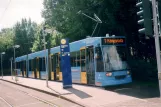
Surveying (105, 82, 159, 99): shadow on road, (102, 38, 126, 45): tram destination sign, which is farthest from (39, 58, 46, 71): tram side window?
(102, 38, 126, 45): tram destination sign

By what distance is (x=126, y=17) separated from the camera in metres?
20.9

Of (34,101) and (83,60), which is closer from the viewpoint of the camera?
(34,101)

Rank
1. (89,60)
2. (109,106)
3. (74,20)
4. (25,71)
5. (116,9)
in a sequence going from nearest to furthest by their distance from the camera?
1. (109,106)
2. (89,60)
3. (116,9)
4. (74,20)
5. (25,71)

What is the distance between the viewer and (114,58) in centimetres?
1587

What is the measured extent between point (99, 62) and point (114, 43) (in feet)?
5.18

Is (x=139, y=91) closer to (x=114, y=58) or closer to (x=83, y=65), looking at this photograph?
(x=114, y=58)

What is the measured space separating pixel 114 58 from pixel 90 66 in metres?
2.02

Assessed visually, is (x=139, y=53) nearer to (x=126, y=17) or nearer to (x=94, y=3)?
(x=126, y=17)

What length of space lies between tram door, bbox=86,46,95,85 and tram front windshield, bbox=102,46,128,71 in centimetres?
129

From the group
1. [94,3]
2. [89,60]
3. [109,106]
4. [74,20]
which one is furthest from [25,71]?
[109,106]

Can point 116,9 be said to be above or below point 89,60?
above

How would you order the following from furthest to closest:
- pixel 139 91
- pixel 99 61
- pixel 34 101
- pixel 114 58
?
1. pixel 99 61
2. pixel 114 58
3. pixel 139 91
4. pixel 34 101

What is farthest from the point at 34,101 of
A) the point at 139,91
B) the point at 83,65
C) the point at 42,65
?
the point at 42,65

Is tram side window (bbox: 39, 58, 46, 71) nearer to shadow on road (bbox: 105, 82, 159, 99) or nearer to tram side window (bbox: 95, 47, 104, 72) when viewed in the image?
shadow on road (bbox: 105, 82, 159, 99)
